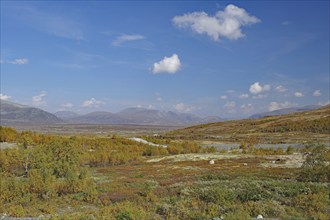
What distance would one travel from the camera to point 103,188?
23625mm

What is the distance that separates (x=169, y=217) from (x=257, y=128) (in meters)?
132

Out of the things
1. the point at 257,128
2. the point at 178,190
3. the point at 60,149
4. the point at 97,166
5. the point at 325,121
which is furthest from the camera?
the point at 257,128

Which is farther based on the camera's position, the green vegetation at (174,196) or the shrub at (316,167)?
the shrub at (316,167)

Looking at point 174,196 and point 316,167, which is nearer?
point 174,196

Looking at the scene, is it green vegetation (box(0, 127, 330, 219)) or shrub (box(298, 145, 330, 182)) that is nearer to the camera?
green vegetation (box(0, 127, 330, 219))

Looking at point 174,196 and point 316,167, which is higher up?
point 316,167

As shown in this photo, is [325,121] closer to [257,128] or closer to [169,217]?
[257,128]

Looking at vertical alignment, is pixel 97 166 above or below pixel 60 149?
below

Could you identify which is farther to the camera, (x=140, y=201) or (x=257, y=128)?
(x=257, y=128)

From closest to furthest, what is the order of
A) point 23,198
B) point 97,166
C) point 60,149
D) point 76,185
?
point 23,198 < point 76,185 < point 60,149 < point 97,166

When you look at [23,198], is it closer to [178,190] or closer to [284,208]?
[178,190]

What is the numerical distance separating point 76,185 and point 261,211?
13.0 metres

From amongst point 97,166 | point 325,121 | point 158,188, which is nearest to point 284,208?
point 158,188

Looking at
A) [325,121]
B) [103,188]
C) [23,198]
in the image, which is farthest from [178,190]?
[325,121]
